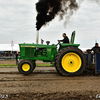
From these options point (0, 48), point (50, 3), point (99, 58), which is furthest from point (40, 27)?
point (0, 48)

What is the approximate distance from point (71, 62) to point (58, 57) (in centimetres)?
58

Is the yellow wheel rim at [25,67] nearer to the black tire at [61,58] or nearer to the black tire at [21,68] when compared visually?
the black tire at [21,68]

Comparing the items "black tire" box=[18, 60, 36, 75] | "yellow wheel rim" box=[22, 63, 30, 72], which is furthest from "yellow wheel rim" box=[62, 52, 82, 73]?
"yellow wheel rim" box=[22, 63, 30, 72]

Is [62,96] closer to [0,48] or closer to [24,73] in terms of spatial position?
[24,73]

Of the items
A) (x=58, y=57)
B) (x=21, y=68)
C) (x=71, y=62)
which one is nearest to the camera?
(x=58, y=57)

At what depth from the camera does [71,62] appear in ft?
19.0

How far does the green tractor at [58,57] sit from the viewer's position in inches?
223

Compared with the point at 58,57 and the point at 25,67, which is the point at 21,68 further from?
the point at 58,57

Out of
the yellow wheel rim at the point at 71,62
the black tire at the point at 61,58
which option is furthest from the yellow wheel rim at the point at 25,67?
the yellow wheel rim at the point at 71,62

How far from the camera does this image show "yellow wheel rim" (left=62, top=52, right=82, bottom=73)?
5754mm

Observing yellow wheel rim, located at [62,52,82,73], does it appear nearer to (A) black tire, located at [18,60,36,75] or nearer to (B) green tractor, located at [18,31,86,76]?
(B) green tractor, located at [18,31,86,76]

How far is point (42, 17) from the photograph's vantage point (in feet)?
24.7

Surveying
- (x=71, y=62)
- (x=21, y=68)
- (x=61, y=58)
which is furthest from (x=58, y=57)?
(x=21, y=68)

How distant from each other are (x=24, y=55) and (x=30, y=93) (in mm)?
3112
